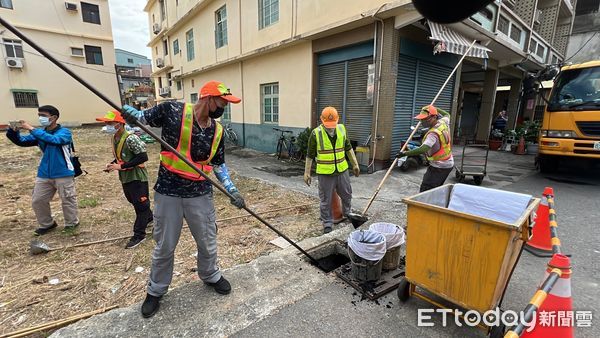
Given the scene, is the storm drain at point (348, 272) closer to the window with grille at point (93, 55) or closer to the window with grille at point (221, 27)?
the window with grille at point (221, 27)

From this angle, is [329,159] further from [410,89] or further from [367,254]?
[410,89]

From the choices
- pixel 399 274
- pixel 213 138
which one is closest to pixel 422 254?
pixel 399 274

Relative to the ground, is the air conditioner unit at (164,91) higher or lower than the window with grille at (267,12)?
lower

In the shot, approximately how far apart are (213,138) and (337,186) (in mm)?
2274

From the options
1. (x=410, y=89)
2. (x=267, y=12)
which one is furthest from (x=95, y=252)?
(x=267, y=12)

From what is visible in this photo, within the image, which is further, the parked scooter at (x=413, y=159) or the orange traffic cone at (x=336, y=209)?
the parked scooter at (x=413, y=159)

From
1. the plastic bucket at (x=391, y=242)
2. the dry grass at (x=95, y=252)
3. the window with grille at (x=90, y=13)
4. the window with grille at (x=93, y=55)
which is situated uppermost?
the window with grille at (x=90, y=13)

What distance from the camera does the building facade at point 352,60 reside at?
281 inches

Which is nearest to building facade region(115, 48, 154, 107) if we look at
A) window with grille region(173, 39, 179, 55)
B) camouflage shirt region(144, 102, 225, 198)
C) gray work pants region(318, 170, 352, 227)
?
window with grille region(173, 39, 179, 55)

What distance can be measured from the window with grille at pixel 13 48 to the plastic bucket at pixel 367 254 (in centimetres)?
2732

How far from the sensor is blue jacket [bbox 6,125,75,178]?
3.76 metres

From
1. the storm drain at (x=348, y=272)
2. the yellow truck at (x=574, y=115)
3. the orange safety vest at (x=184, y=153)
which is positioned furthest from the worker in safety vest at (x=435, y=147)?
the yellow truck at (x=574, y=115)

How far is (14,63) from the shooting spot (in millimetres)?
19000

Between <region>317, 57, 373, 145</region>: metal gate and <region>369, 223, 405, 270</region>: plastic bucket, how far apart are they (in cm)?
509
